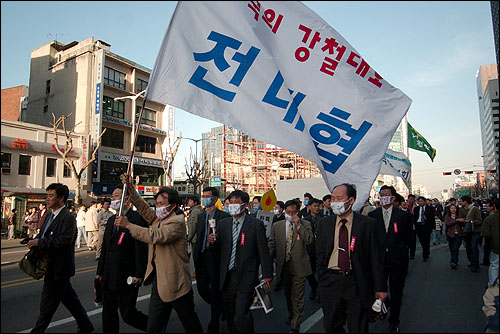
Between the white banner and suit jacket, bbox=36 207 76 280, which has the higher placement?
the white banner

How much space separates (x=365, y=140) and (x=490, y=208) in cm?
678

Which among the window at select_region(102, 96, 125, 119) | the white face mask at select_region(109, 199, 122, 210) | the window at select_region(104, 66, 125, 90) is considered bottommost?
the white face mask at select_region(109, 199, 122, 210)

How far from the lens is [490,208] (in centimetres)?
960

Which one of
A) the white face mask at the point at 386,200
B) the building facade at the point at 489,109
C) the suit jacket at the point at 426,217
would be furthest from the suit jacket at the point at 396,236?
the building facade at the point at 489,109

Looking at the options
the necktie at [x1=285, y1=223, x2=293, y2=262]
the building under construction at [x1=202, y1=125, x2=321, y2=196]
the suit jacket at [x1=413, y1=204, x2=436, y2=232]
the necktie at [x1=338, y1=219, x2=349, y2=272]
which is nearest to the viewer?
the necktie at [x1=338, y1=219, x2=349, y2=272]

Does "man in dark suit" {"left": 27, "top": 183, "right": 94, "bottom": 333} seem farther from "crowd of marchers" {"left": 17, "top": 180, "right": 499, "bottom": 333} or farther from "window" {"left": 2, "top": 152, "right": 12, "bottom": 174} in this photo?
"window" {"left": 2, "top": 152, "right": 12, "bottom": 174}

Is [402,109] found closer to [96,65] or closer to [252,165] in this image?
[96,65]

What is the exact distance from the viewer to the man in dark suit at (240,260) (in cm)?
446

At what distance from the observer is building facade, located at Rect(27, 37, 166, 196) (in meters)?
33.0

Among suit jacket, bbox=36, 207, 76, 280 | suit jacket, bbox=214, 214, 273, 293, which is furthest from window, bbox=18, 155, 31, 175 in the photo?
suit jacket, bbox=214, 214, 273, 293

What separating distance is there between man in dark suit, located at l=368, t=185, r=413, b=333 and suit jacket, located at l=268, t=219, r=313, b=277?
1118 millimetres

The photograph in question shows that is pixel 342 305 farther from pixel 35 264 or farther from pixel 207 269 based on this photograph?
pixel 35 264

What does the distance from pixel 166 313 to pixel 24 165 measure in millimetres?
27147

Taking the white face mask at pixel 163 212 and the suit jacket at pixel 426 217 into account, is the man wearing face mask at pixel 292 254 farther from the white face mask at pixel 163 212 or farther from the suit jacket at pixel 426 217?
the suit jacket at pixel 426 217
